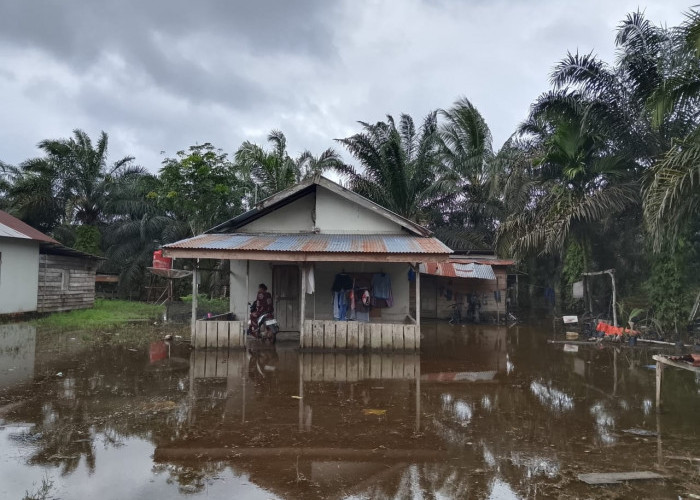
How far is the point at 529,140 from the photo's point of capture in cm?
2114

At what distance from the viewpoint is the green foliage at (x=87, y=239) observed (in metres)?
26.5

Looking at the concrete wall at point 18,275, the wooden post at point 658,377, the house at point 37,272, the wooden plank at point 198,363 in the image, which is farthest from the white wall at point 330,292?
the concrete wall at point 18,275

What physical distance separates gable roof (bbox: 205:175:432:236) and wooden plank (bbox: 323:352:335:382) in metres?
4.37

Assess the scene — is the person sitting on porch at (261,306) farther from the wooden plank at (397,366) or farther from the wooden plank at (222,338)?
the wooden plank at (397,366)

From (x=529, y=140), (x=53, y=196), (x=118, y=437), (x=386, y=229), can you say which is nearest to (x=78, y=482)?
(x=118, y=437)

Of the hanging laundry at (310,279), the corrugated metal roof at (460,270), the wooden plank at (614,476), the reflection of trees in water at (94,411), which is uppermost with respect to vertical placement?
the corrugated metal roof at (460,270)

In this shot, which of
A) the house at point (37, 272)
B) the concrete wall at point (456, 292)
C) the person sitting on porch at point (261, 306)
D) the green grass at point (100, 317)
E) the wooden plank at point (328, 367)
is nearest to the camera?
the wooden plank at point (328, 367)

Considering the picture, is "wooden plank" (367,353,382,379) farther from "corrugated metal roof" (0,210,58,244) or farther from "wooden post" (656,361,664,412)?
"corrugated metal roof" (0,210,58,244)

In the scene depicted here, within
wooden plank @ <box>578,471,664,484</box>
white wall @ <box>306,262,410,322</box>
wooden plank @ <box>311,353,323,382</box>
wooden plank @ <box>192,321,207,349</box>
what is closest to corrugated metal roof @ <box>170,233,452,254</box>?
white wall @ <box>306,262,410,322</box>

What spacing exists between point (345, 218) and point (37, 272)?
12779mm

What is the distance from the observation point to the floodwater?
179 inches

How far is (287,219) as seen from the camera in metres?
14.3

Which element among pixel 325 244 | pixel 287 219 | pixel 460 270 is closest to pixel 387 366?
pixel 325 244

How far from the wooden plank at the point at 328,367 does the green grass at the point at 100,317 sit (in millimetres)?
8839
